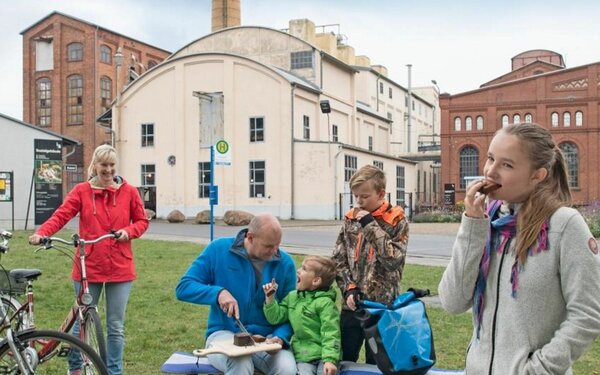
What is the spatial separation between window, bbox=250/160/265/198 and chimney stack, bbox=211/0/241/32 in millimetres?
19702

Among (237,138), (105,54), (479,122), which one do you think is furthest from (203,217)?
(479,122)

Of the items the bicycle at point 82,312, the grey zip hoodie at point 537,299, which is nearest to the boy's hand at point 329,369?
the grey zip hoodie at point 537,299

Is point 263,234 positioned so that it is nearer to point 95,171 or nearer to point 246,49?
point 95,171

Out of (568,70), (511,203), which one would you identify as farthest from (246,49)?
(511,203)

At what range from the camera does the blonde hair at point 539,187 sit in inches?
106

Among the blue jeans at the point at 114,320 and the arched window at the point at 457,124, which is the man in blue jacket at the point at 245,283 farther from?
the arched window at the point at 457,124

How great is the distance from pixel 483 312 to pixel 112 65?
60.3 meters

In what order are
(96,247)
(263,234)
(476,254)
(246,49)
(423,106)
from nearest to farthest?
(476,254) < (263,234) < (96,247) < (246,49) < (423,106)

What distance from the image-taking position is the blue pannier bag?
3.94 metres

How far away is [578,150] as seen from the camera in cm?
5672

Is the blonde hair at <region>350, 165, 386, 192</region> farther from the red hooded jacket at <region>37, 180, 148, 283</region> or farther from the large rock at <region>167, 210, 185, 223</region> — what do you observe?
the large rock at <region>167, 210, 185, 223</region>

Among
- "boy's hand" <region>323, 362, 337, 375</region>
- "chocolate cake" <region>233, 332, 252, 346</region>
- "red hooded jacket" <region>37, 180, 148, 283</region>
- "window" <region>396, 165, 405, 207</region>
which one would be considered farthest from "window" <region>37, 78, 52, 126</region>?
"boy's hand" <region>323, 362, 337, 375</region>

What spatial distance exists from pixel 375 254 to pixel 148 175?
4164cm

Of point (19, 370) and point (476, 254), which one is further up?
point (476, 254)
